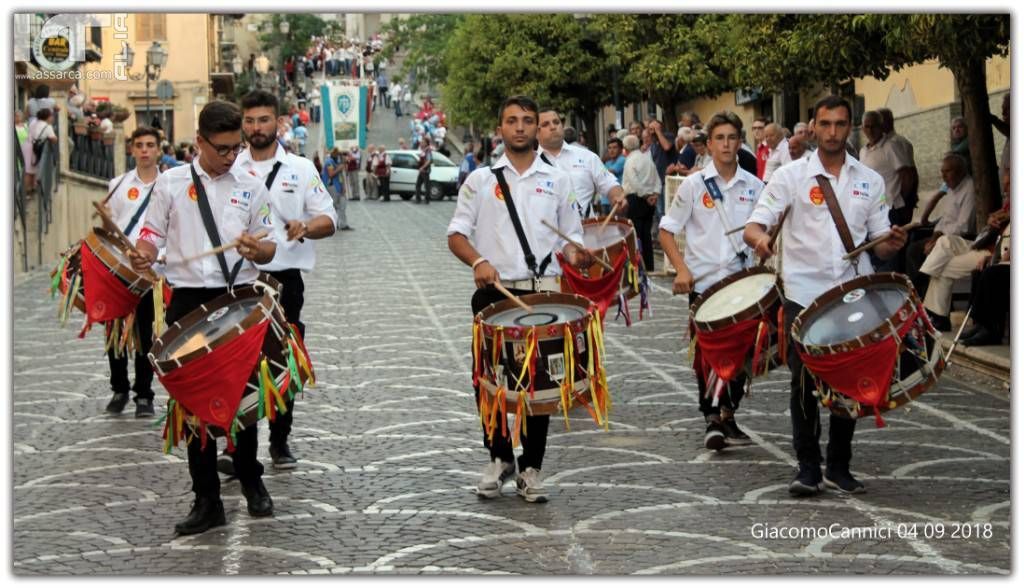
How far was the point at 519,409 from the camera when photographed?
8.01 meters

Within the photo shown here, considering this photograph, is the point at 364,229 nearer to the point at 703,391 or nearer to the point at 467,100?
the point at 467,100

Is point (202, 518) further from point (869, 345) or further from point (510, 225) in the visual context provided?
point (869, 345)

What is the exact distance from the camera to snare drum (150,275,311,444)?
7.39 metres

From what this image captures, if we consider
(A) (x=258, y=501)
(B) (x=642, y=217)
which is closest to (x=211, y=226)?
(A) (x=258, y=501)

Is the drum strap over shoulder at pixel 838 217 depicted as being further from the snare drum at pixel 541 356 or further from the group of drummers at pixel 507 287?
the snare drum at pixel 541 356

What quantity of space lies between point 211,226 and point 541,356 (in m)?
1.59

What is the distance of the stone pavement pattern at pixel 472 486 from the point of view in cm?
714

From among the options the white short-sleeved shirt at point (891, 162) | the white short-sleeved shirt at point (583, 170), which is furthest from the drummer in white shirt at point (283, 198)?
the white short-sleeved shirt at point (891, 162)

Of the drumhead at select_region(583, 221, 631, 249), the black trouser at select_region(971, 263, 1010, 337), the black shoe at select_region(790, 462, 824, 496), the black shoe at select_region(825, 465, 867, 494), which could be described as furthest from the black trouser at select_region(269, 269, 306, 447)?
the black trouser at select_region(971, 263, 1010, 337)

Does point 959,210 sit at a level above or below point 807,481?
above

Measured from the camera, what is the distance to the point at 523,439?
27.5 ft

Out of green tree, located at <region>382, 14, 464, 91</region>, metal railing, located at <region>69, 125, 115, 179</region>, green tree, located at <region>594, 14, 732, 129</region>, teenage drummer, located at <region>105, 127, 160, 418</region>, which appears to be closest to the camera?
teenage drummer, located at <region>105, 127, 160, 418</region>

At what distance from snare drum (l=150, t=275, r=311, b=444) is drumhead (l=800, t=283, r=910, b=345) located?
7.50 feet

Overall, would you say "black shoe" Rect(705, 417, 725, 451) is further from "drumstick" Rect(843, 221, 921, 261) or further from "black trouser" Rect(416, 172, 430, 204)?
"black trouser" Rect(416, 172, 430, 204)
